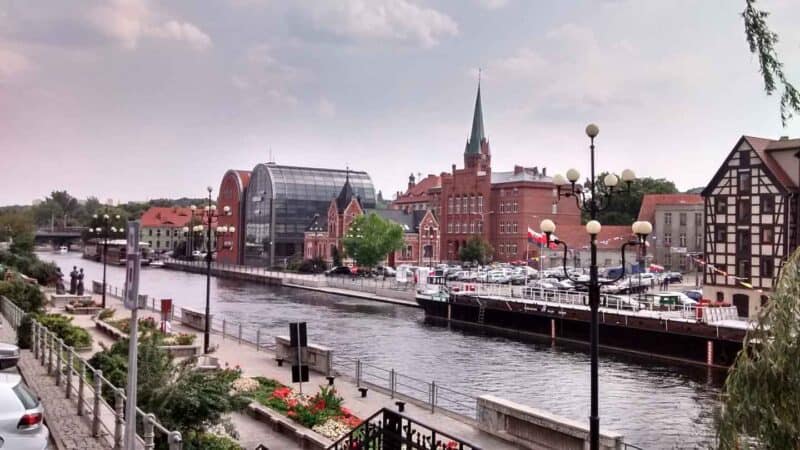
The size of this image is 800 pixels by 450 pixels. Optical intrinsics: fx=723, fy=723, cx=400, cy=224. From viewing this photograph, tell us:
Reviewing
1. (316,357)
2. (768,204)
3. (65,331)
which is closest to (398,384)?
(316,357)

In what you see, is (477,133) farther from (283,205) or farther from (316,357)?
(316,357)

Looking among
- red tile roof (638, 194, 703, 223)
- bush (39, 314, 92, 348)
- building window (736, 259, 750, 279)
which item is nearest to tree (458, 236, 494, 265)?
red tile roof (638, 194, 703, 223)

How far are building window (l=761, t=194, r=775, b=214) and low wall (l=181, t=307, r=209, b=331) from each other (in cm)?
3700

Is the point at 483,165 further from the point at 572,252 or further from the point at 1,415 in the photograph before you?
the point at 1,415

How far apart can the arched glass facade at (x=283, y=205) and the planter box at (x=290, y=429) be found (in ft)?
299

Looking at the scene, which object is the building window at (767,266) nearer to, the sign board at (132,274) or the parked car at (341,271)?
the sign board at (132,274)

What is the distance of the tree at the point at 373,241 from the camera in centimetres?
8394

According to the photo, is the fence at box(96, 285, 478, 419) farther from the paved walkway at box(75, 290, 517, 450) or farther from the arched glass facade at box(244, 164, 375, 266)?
the arched glass facade at box(244, 164, 375, 266)

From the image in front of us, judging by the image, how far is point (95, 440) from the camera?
38.0ft

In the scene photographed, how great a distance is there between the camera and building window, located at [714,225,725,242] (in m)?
51.6

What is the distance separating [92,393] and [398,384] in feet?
41.2

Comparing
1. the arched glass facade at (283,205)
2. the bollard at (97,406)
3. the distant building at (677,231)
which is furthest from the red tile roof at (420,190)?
the bollard at (97,406)

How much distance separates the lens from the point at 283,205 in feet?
356

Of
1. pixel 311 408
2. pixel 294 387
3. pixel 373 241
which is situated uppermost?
pixel 373 241
